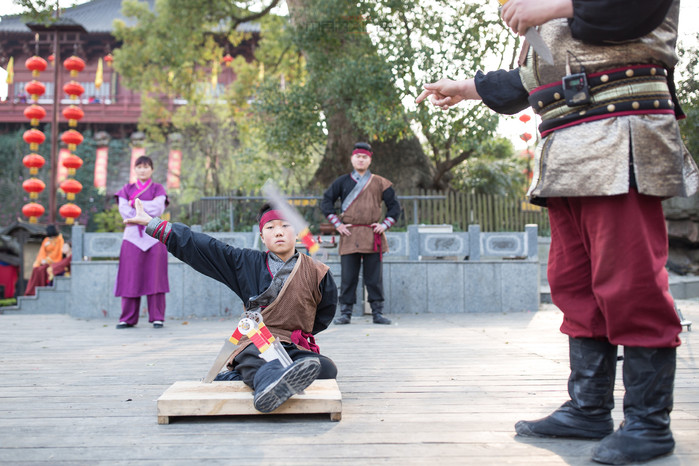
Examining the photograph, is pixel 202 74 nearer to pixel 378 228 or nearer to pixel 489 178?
pixel 489 178

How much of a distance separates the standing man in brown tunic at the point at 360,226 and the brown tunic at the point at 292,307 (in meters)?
3.33

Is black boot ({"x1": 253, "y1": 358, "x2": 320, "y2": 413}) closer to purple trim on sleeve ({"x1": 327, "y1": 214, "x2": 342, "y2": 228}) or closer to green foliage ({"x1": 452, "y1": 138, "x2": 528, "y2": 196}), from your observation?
purple trim on sleeve ({"x1": 327, "y1": 214, "x2": 342, "y2": 228})

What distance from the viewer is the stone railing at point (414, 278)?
726 centimetres

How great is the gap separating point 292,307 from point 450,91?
1.16m

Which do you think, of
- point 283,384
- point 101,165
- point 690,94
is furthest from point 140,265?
point 101,165

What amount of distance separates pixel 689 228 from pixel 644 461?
12581mm

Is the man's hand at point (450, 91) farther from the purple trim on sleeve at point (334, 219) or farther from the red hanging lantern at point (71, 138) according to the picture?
the red hanging lantern at point (71, 138)

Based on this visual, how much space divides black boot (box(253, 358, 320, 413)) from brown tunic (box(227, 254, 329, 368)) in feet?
1.66

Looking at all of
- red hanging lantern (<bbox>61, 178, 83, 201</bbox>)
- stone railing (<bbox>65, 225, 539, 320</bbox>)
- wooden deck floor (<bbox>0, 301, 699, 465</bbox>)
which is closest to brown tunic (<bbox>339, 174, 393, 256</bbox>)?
stone railing (<bbox>65, 225, 539, 320</bbox>)

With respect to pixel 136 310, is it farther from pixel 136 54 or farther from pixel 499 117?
pixel 136 54

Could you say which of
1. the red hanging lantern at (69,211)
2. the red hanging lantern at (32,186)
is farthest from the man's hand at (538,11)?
the red hanging lantern at (32,186)

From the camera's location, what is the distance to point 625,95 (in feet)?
6.02

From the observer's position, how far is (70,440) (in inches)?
77.3

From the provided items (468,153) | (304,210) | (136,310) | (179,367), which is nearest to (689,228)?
(468,153)
